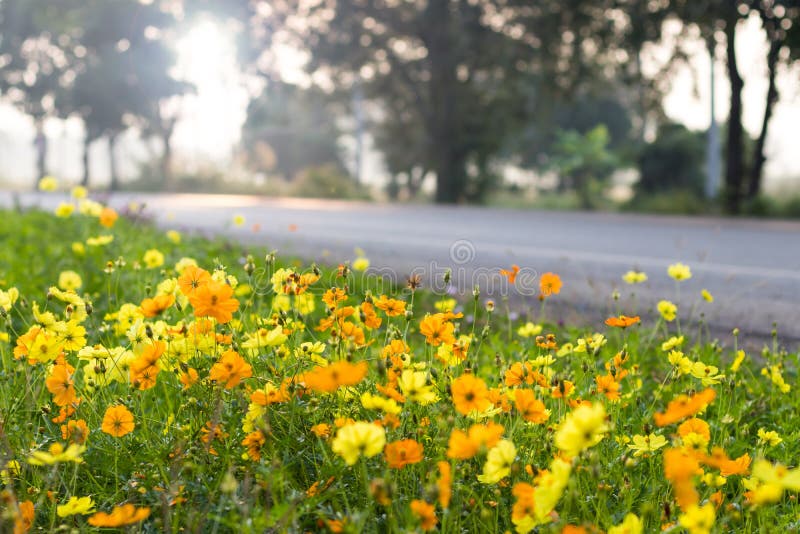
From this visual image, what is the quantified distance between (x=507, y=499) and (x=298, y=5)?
18.2 metres

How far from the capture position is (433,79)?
Answer: 18297mm

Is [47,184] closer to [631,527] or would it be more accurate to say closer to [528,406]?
[528,406]

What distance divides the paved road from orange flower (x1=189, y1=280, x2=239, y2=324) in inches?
98.5

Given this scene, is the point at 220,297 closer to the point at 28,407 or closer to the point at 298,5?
the point at 28,407

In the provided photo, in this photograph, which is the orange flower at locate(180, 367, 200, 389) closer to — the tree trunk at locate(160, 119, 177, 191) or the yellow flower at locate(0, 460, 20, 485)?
the yellow flower at locate(0, 460, 20, 485)

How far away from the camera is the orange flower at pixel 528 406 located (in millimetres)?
1763

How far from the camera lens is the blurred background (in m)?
13.8

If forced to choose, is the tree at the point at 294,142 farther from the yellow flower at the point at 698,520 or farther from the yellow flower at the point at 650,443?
the yellow flower at the point at 698,520

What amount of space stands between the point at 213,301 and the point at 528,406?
2.69ft

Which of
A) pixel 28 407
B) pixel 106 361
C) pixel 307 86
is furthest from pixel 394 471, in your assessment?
pixel 307 86

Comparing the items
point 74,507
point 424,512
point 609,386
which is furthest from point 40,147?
point 424,512

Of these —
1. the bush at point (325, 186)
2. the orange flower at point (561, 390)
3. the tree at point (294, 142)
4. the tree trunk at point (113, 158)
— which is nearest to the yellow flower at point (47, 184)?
the orange flower at point (561, 390)

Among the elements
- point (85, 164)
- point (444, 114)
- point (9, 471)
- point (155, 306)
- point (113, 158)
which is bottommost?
point (9, 471)

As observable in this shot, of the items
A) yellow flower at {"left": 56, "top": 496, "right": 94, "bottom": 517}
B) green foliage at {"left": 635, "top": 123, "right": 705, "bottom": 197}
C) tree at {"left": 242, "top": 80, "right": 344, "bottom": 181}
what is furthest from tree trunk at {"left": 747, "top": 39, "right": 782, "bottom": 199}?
tree at {"left": 242, "top": 80, "right": 344, "bottom": 181}
